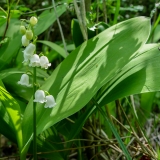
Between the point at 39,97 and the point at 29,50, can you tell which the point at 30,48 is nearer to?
A: the point at 29,50

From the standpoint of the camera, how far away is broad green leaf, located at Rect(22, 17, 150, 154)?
0.95 meters

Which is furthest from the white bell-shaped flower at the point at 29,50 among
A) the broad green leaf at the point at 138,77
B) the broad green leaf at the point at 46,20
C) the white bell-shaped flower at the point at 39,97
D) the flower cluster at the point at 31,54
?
the broad green leaf at the point at 46,20

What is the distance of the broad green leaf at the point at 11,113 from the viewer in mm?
957

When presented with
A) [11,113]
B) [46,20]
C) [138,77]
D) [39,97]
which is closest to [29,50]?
[39,97]

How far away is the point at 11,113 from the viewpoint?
3.21ft

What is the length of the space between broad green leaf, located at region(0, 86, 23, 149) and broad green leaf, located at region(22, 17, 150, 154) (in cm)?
3

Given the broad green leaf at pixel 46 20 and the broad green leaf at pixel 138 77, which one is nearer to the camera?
the broad green leaf at pixel 138 77

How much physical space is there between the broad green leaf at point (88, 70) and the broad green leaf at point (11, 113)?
3 centimetres

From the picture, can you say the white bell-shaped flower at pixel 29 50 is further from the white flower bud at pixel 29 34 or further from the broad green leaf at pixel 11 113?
the broad green leaf at pixel 11 113

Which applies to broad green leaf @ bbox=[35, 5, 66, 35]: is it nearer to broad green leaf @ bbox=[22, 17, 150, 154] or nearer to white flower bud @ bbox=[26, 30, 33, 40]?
broad green leaf @ bbox=[22, 17, 150, 154]

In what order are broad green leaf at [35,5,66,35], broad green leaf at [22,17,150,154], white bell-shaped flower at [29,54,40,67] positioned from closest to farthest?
1. white bell-shaped flower at [29,54,40,67]
2. broad green leaf at [22,17,150,154]
3. broad green leaf at [35,5,66,35]

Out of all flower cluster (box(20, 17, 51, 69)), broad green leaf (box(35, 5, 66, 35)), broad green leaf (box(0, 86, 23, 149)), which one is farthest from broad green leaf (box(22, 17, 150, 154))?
broad green leaf (box(35, 5, 66, 35))

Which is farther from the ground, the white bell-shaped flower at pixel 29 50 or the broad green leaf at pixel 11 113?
the white bell-shaped flower at pixel 29 50

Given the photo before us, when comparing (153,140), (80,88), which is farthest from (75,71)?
(153,140)
